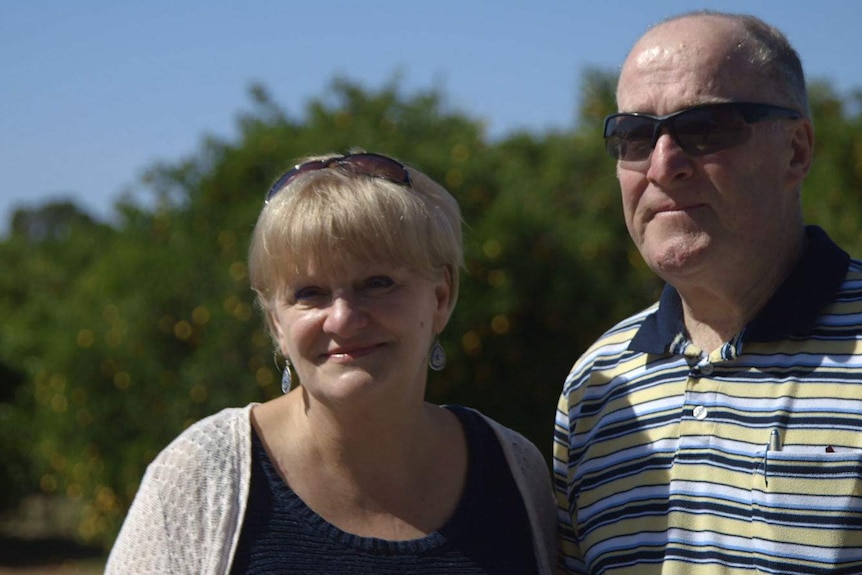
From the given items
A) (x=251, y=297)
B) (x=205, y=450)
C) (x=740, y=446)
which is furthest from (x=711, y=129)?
(x=251, y=297)

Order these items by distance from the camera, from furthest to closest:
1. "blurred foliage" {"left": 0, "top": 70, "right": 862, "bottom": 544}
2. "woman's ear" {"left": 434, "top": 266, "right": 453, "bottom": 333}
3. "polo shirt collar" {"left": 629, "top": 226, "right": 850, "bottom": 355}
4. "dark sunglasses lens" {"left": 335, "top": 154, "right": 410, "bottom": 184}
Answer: "blurred foliage" {"left": 0, "top": 70, "right": 862, "bottom": 544}
"woman's ear" {"left": 434, "top": 266, "right": 453, "bottom": 333}
"dark sunglasses lens" {"left": 335, "top": 154, "right": 410, "bottom": 184}
"polo shirt collar" {"left": 629, "top": 226, "right": 850, "bottom": 355}

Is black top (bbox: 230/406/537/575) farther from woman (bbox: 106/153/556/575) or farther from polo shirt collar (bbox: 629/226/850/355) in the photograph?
polo shirt collar (bbox: 629/226/850/355)

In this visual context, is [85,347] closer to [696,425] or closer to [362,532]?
[362,532]

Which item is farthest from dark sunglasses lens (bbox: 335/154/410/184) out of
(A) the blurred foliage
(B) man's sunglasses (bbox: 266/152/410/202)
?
(A) the blurred foliage

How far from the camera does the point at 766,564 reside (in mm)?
2508

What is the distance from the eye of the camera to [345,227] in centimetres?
273

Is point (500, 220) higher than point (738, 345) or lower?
higher

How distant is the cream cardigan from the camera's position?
104 inches

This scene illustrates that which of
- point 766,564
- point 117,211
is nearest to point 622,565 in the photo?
point 766,564

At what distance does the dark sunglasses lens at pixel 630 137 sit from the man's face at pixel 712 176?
0.03 m

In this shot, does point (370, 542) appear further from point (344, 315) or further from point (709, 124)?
point (709, 124)

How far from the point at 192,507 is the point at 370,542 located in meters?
0.44

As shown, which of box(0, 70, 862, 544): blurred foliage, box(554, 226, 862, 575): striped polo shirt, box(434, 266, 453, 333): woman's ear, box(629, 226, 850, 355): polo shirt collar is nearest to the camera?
box(554, 226, 862, 575): striped polo shirt

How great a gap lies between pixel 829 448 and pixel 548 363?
4.39 metres
